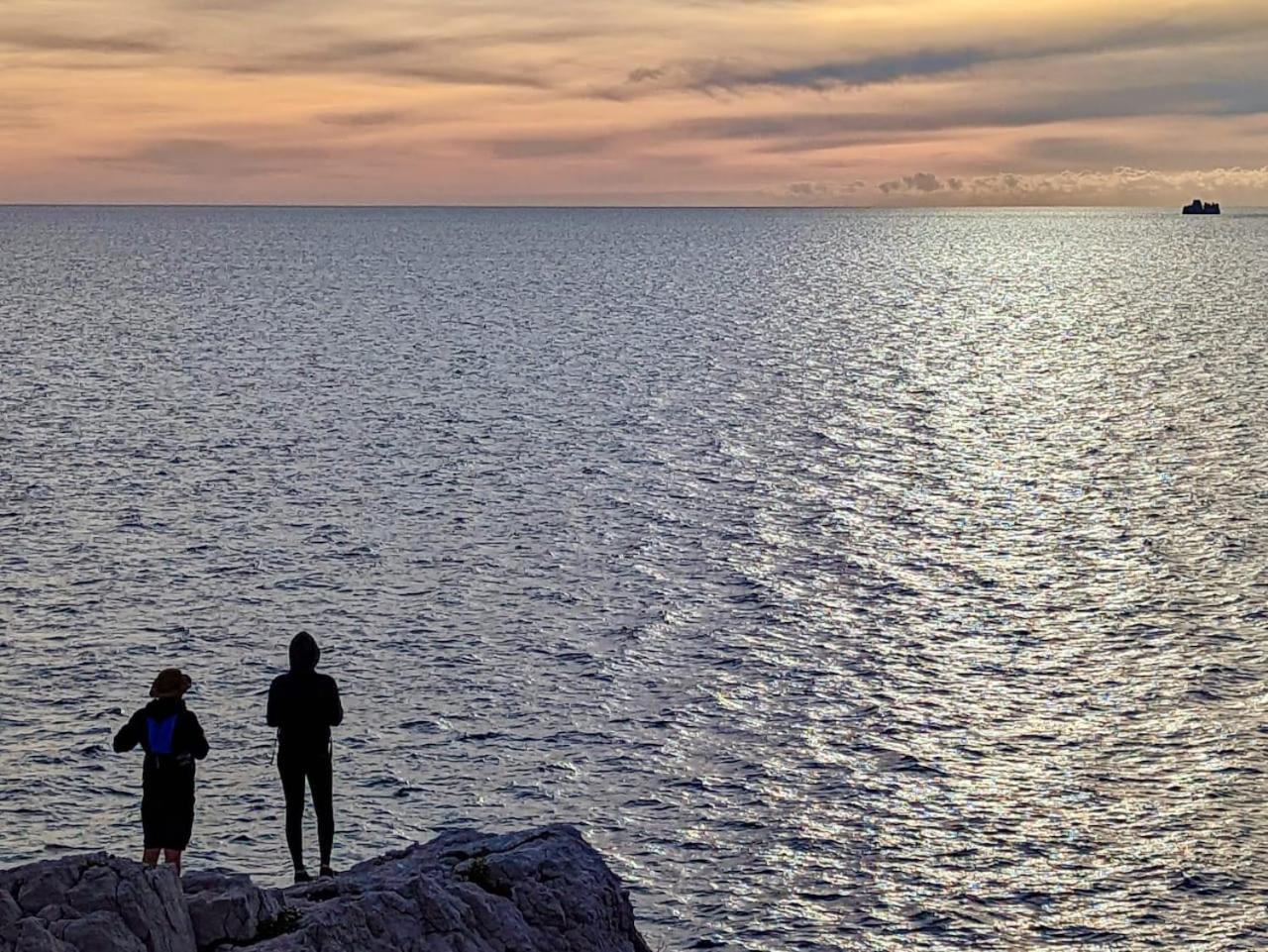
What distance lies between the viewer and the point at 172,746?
1655 cm

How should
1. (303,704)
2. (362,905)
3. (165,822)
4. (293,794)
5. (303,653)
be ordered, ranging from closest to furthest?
(362,905) < (165,822) < (303,653) < (303,704) < (293,794)

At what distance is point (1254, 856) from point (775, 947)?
363 inches

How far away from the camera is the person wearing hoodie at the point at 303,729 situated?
17234 mm

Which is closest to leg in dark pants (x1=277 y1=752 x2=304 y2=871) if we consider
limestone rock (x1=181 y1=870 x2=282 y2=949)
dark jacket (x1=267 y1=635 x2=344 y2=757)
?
dark jacket (x1=267 y1=635 x2=344 y2=757)

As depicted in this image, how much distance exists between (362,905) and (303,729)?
10.8 ft

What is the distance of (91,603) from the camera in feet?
130

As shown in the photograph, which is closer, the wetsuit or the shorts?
the wetsuit

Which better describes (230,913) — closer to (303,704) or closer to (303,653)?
(303,704)

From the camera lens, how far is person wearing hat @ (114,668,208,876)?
1650cm

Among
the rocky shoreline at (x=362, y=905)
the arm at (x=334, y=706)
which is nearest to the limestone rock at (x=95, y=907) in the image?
the rocky shoreline at (x=362, y=905)

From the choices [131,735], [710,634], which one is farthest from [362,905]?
[710,634]

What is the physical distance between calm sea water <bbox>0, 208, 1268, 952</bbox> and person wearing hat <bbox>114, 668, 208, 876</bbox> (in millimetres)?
8005

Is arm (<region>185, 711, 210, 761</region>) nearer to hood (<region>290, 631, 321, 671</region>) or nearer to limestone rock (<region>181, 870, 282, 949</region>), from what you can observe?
hood (<region>290, 631, 321, 671</region>)

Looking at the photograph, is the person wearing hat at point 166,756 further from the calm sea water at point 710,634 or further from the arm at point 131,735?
the calm sea water at point 710,634
